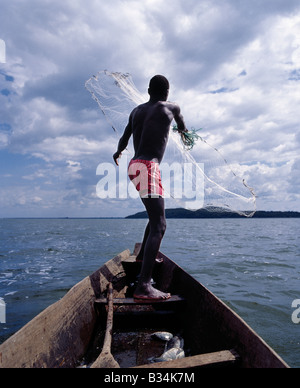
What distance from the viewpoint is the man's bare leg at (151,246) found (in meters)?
3.00

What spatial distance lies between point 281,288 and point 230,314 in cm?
648

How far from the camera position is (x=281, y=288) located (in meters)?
7.89

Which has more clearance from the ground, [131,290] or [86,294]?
[86,294]

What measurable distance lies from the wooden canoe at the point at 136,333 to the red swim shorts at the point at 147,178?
1296mm

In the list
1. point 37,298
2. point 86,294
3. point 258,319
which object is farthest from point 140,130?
point 37,298

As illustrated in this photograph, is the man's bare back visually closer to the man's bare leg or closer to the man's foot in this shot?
the man's bare leg

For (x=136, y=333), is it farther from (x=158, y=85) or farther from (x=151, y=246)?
(x=158, y=85)

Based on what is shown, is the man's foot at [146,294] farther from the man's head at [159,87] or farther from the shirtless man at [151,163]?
the man's head at [159,87]

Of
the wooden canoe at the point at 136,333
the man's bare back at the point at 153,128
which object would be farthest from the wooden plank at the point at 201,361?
the man's bare back at the point at 153,128

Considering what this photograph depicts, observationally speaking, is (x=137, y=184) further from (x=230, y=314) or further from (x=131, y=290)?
(x=131, y=290)

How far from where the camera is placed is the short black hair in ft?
11.0

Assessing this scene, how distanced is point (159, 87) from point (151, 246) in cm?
198

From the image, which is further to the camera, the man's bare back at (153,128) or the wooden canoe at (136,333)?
the man's bare back at (153,128)

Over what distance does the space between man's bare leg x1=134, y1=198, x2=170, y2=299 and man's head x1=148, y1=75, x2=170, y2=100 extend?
1.36 metres
